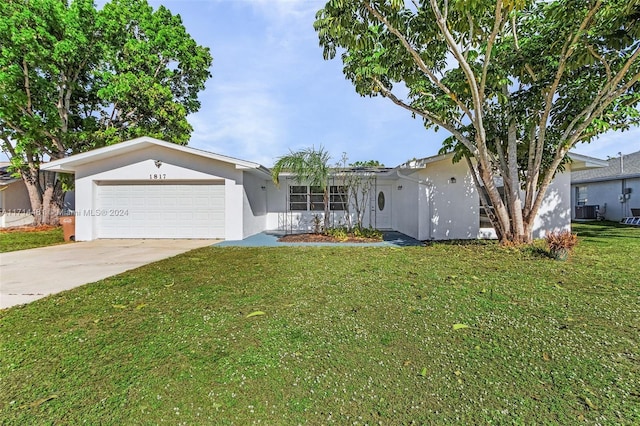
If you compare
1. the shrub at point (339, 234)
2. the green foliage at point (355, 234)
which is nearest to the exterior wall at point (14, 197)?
the shrub at point (339, 234)

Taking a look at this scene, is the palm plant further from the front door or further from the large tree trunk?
the large tree trunk

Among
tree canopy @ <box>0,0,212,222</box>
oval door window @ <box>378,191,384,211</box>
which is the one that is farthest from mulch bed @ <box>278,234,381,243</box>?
tree canopy @ <box>0,0,212,222</box>

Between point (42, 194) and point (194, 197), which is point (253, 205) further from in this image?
point (42, 194)

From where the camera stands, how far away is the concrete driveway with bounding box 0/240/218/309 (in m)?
5.08

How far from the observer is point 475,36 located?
Answer: 769 cm

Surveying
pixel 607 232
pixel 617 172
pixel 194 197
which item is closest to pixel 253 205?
pixel 194 197

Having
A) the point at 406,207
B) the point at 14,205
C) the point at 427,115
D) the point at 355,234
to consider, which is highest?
the point at 427,115

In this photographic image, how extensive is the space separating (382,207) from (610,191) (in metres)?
15.7

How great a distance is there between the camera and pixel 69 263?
23.6 ft

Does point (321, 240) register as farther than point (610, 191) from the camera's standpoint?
No

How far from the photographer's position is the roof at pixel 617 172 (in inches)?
715

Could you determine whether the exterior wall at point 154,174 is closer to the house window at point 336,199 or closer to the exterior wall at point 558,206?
the house window at point 336,199

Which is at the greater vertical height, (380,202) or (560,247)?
(380,202)

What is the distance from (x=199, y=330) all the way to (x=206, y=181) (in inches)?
357
